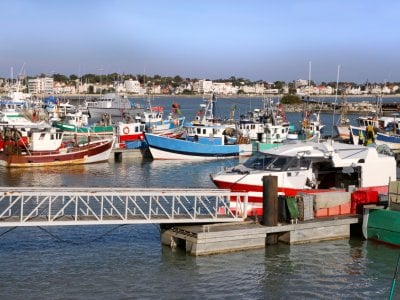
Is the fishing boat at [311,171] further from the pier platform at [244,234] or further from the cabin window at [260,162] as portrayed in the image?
the pier platform at [244,234]

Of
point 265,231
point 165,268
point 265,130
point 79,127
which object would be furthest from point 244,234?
point 79,127

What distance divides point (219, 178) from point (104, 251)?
5265 millimetres

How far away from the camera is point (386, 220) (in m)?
20.9

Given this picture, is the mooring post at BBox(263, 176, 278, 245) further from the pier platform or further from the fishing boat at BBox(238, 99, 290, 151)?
the fishing boat at BBox(238, 99, 290, 151)

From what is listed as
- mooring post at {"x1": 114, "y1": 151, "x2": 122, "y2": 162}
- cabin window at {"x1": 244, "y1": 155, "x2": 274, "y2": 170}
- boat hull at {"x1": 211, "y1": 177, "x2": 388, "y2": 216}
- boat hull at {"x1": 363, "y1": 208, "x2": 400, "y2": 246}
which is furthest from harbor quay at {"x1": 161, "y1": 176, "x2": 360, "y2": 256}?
mooring post at {"x1": 114, "y1": 151, "x2": 122, "y2": 162}

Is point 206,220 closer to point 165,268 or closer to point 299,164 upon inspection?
point 165,268

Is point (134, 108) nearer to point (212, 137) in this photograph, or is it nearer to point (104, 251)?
point (212, 137)

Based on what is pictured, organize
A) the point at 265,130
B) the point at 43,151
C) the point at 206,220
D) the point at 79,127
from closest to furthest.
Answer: the point at 206,220 → the point at 43,151 → the point at 265,130 → the point at 79,127

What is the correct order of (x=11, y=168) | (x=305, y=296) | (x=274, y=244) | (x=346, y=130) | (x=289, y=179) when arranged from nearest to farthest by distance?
(x=305, y=296) < (x=274, y=244) < (x=289, y=179) < (x=11, y=168) < (x=346, y=130)

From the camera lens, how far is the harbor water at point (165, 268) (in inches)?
666

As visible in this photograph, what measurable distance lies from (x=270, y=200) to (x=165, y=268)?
3.98m

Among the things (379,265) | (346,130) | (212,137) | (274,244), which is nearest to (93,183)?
(212,137)

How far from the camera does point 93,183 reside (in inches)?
1492

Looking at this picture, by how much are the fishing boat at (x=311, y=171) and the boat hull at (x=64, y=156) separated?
906 inches
